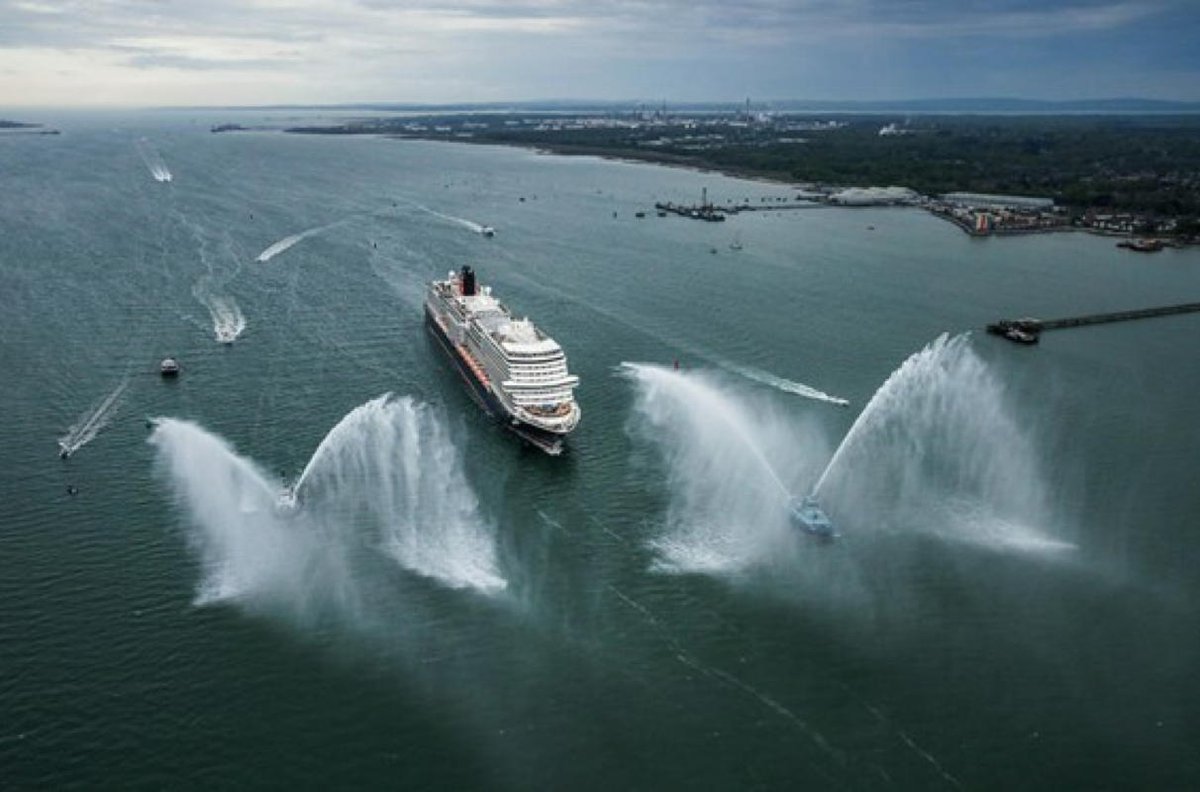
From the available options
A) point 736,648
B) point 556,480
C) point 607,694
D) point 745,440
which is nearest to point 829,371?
point 745,440

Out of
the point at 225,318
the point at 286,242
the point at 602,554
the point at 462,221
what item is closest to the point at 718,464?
the point at 602,554

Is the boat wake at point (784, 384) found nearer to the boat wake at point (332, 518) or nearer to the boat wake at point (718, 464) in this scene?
the boat wake at point (718, 464)

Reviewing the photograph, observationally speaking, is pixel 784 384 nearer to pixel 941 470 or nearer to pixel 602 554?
pixel 941 470

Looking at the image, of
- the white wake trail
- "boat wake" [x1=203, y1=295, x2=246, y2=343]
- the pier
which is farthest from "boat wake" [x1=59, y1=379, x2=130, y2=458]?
the white wake trail

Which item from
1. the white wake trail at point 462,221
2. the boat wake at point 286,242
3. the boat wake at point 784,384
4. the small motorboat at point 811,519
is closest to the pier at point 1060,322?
the boat wake at point 784,384

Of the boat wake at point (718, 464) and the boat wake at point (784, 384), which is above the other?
the boat wake at point (784, 384)
